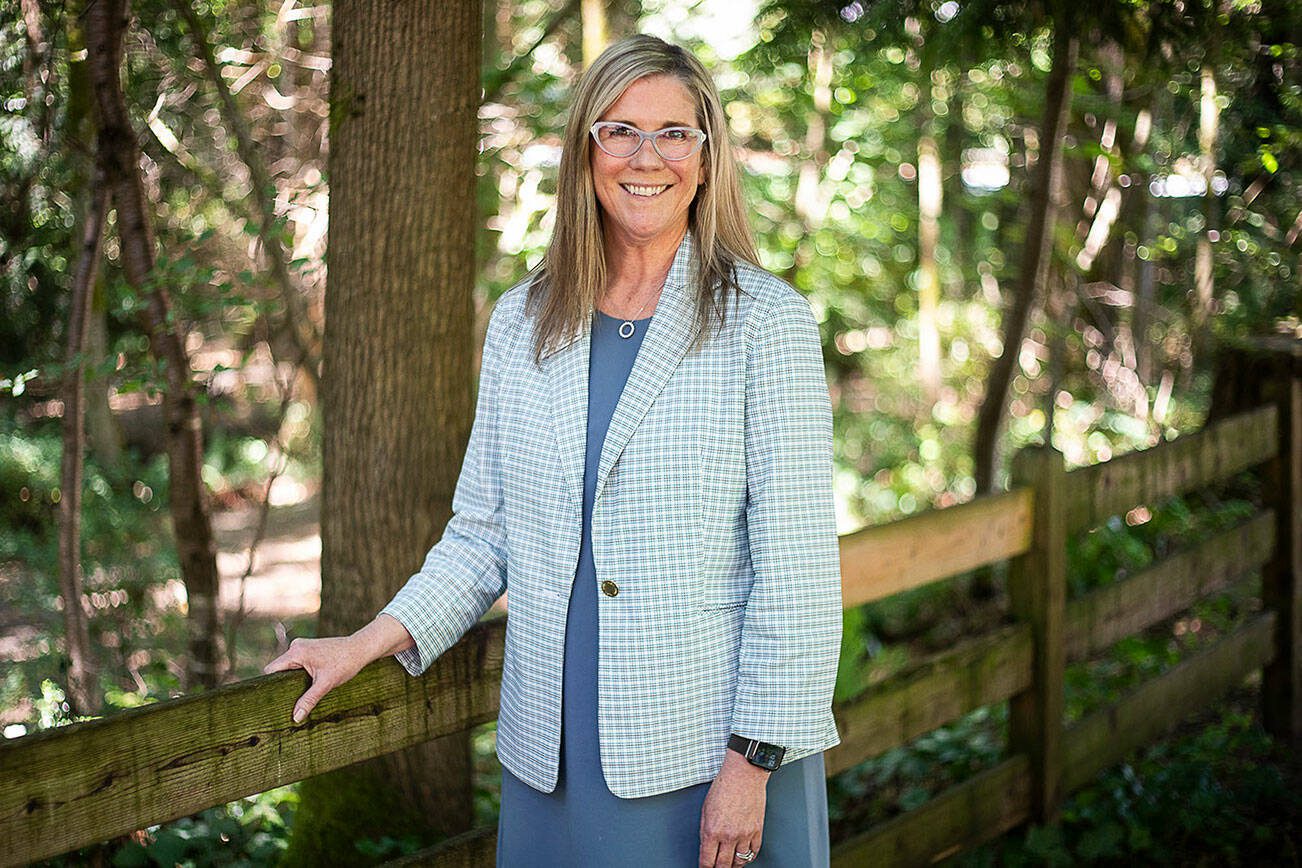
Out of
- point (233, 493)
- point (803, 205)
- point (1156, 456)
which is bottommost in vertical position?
point (233, 493)

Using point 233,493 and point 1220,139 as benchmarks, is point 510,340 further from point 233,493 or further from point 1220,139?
point 233,493

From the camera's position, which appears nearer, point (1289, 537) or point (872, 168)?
point (1289, 537)

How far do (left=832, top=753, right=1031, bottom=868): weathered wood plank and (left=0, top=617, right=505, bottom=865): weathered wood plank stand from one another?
4.44 feet

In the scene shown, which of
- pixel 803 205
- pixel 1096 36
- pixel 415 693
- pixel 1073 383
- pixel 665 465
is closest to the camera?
pixel 665 465

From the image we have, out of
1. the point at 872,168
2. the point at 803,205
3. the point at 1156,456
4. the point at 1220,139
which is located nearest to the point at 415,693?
the point at 1156,456

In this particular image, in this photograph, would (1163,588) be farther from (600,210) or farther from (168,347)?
(168,347)

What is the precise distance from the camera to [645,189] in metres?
2.14

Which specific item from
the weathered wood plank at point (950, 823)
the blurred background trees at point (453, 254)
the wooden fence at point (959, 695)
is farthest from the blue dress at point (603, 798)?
the blurred background trees at point (453, 254)

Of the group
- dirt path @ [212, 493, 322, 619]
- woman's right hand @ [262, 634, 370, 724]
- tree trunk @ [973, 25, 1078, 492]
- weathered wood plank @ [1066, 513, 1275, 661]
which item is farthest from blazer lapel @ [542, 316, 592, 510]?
dirt path @ [212, 493, 322, 619]

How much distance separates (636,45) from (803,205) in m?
7.02

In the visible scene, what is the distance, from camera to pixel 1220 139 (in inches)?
264

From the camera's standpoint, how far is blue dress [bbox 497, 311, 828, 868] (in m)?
2.08

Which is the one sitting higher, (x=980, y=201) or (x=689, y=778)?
(x=980, y=201)

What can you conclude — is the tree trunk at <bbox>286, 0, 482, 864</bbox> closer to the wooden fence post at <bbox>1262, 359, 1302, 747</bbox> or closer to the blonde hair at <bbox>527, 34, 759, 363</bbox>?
the blonde hair at <bbox>527, 34, 759, 363</bbox>
